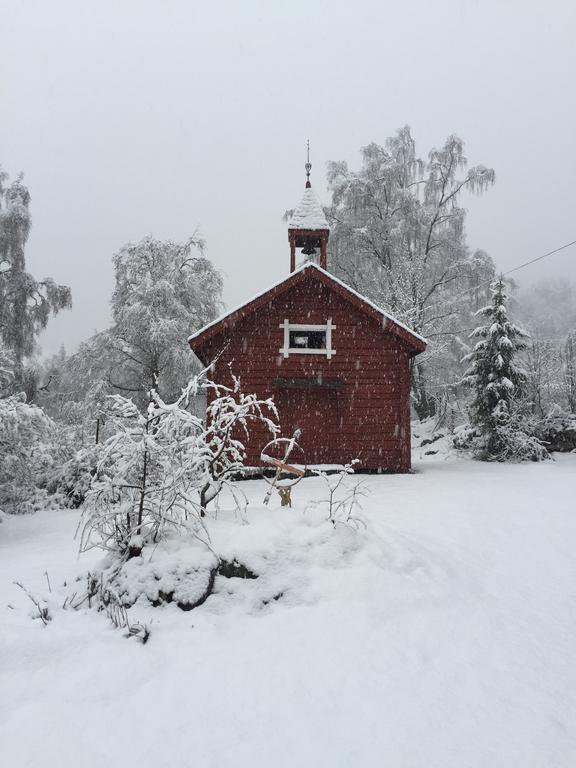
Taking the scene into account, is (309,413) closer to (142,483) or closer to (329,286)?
(329,286)

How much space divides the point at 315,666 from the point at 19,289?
59.0 ft

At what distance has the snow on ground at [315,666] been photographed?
2.50 metres

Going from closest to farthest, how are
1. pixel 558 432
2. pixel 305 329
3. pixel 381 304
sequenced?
pixel 305 329, pixel 558 432, pixel 381 304

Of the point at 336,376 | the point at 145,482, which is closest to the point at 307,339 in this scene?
the point at 336,376

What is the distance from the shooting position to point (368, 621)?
3.66 metres

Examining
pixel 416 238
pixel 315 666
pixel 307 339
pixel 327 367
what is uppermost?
pixel 416 238

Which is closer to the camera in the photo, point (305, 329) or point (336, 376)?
point (336, 376)

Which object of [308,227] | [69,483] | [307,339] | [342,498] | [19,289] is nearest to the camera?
[342,498]

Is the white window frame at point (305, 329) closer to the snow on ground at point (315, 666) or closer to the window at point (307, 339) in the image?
the window at point (307, 339)

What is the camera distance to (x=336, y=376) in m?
12.5

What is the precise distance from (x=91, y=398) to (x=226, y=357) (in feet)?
→ 24.8

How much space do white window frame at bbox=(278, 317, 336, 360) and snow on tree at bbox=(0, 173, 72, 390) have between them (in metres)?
9.92

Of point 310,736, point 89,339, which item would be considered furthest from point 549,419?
point 89,339

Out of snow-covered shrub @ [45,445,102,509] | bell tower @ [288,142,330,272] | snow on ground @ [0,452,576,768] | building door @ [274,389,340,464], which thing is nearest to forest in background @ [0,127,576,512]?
snow-covered shrub @ [45,445,102,509]
